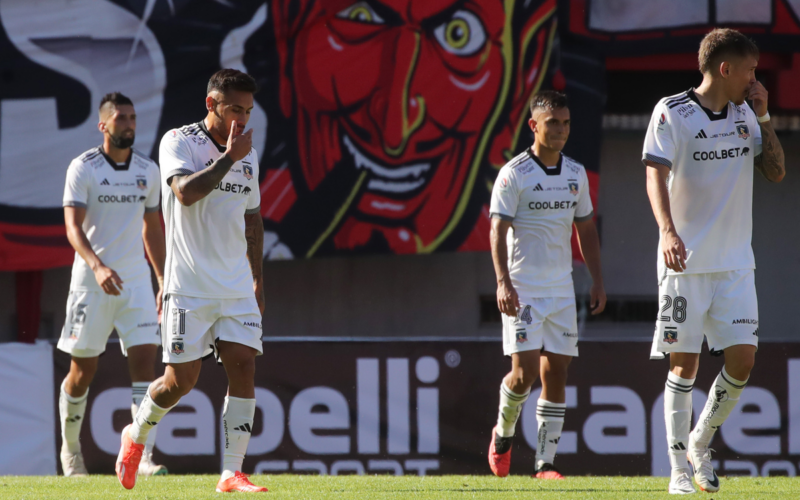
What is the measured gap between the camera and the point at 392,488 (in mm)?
5438

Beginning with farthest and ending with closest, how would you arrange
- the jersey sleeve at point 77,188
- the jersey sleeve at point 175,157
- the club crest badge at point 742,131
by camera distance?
the jersey sleeve at point 77,188
the club crest badge at point 742,131
the jersey sleeve at point 175,157

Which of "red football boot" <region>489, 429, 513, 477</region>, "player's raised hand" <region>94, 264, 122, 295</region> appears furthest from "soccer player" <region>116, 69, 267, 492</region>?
"red football boot" <region>489, 429, 513, 477</region>

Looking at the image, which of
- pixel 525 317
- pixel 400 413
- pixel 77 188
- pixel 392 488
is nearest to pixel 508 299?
pixel 525 317

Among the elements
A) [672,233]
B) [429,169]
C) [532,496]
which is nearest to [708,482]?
[532,496]

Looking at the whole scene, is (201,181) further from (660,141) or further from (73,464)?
(73,464)

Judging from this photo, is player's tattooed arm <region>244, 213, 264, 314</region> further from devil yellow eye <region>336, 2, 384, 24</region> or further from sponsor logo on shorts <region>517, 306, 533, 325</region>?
devil yellow eye <region>336, 2, 384, 24</region>

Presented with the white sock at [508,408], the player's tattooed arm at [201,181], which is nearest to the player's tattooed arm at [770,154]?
the white sock at [508,408]

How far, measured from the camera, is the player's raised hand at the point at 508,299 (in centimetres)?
588

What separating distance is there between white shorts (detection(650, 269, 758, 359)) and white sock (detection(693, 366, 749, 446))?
20 cm

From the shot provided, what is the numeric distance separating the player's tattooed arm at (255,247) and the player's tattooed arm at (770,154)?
2.50 metres

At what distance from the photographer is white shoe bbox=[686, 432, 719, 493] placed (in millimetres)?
4895

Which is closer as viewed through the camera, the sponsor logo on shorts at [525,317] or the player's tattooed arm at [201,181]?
the player's tattooed arm at [201,181]

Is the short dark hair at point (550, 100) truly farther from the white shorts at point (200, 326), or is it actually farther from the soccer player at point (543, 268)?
the white shorts at point (200, 326)

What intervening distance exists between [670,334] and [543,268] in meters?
1.57
